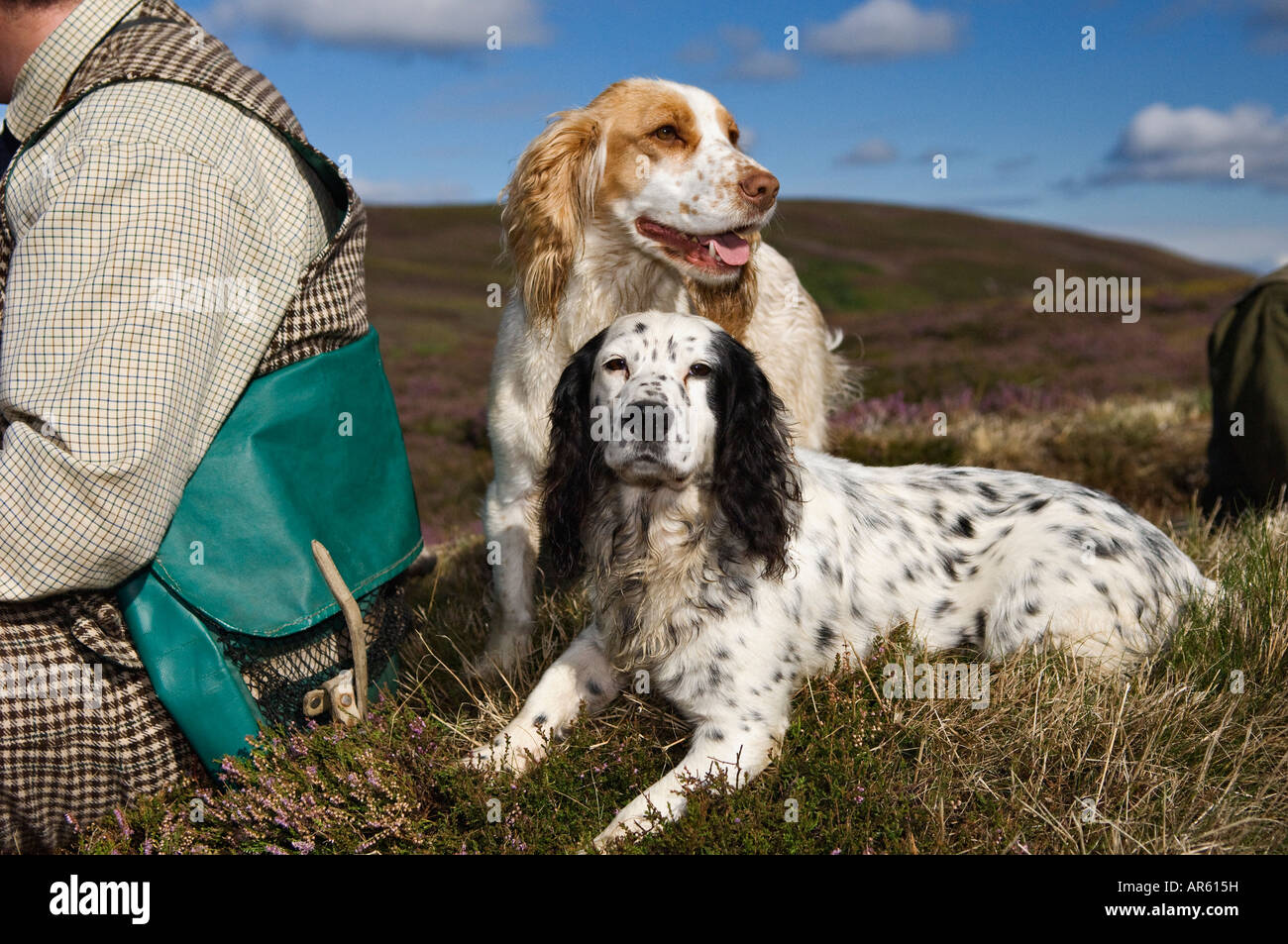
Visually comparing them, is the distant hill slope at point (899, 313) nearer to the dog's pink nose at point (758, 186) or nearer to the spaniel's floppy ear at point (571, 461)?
the dog's pink nose at point (758, 186)

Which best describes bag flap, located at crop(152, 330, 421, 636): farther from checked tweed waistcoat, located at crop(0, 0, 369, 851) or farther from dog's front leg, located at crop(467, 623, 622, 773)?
dog's front leg, located at crop(467, 623, 622, 773)

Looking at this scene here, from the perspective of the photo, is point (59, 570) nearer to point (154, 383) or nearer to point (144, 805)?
point (154, 383)

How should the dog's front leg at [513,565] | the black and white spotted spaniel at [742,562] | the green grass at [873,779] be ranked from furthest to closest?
the dog's front leg at [513,565] < the black and white spotted spaniel at [742,562] < the green grass at [873,779]

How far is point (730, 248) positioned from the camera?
3.96 metres

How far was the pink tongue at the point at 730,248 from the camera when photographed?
3938 millimetres

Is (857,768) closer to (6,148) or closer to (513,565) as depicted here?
(513,565)

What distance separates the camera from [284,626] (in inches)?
122

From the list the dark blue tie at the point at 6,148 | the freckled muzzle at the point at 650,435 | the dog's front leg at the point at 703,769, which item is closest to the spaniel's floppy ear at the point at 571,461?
the freckled muzzle at the point at 650,435

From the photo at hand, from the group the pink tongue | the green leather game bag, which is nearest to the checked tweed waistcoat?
the green leather game bag

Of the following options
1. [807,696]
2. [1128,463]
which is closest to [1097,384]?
[1128,463]

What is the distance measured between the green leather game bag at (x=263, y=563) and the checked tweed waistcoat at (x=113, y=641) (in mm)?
83

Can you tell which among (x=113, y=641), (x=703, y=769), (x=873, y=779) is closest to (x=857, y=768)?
(x=873, y=779)

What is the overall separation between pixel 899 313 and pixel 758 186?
19.5 metres

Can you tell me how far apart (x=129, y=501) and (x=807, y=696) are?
2.07 metres
